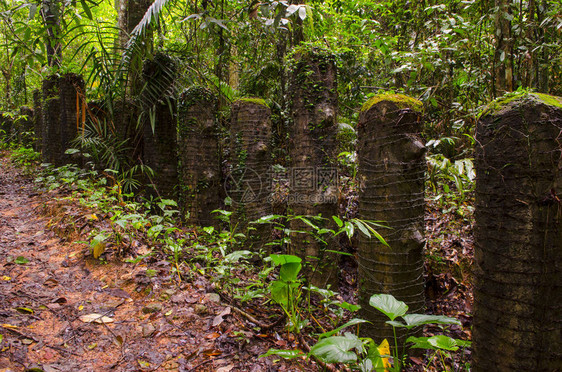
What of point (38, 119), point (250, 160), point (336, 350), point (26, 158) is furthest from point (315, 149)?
point (38, 119)

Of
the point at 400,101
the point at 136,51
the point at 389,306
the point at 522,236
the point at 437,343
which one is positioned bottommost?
the point at 437,343

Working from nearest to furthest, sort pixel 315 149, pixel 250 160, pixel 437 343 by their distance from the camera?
1. pixel 437 343
2. pixel 315 149
3. pixel 250 160

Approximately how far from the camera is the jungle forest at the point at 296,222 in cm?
153

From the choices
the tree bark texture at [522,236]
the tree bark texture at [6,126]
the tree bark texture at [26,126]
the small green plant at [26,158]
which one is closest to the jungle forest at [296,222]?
the tree bark texture at [522,236]

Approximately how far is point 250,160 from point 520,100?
9.60ft

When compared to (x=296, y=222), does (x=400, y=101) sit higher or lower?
higher

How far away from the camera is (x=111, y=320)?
1.98 meters

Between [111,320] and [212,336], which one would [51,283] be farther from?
[212,336]

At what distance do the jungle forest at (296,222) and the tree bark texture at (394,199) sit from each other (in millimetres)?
12

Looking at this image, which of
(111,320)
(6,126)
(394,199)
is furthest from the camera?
(6,126)

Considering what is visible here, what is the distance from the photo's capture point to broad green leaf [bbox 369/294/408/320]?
4.39 feet

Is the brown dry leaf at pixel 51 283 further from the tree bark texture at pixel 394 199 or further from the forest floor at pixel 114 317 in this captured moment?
the tree bark texture at pixel 394 199

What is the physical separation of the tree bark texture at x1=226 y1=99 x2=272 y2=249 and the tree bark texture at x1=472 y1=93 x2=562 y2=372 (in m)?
2.73

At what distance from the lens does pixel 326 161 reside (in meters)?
3.33
